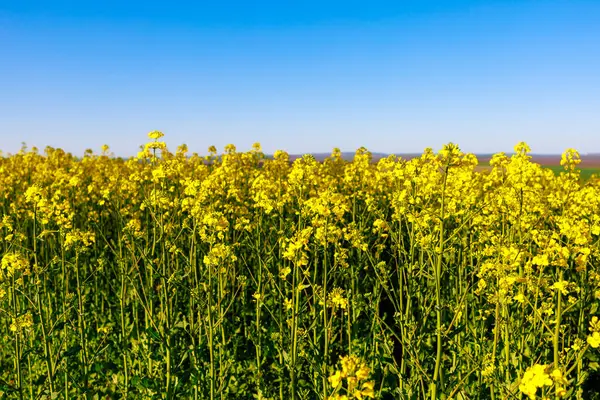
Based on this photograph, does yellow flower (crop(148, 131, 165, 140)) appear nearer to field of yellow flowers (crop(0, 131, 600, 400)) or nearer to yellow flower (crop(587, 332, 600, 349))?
field of yellow flowers (crop(0, 131, 600, 400))

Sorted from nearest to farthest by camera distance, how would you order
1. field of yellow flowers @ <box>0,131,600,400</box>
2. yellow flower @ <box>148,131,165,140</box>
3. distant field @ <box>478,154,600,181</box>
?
field of yellow flowers @ <box>0,131,600,400</box> < yellow flower @ <box>148,131,165,140</box> < distant field @ <box>478,154,600,181</box>

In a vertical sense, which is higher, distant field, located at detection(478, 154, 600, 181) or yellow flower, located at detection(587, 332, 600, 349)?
distant field, located at detection(478, 154, 600, 181)

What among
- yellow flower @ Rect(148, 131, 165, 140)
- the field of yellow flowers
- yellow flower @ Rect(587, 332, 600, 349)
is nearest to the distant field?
the field of yellow flowers

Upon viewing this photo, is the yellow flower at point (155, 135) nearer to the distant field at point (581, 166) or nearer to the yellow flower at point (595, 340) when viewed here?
the yellow flower at point (595, 340)

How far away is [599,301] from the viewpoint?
226 inches

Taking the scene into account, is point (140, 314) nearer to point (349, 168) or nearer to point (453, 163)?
point (349, 168)

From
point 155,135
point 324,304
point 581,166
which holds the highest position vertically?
point 155,135

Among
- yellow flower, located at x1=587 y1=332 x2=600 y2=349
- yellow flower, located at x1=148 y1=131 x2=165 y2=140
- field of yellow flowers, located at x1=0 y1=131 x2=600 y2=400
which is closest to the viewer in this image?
yellow flower, located at x1=587 y1=332 x2=600 y2=349

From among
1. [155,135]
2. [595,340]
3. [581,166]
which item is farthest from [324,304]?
[581,166]

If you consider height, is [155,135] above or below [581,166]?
above

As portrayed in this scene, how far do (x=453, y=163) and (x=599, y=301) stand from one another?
3669 millimetres

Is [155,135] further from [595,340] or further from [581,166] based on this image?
[581,166]

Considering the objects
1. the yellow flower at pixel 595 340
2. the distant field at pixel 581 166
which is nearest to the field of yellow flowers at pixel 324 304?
the yellow flower at pixel 595 340

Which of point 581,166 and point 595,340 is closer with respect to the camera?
point 595,340
